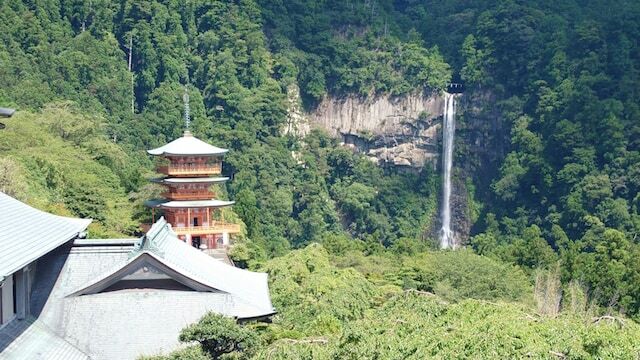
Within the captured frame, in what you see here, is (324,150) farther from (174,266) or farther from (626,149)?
(174,266)

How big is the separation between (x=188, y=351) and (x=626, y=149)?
47.2 m

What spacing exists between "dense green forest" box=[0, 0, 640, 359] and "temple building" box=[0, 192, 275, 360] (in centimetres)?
2167

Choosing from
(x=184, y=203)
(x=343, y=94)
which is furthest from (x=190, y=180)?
(x=343, y=94)

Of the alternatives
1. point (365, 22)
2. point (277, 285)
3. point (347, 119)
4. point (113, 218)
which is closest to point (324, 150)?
point (347, 119)

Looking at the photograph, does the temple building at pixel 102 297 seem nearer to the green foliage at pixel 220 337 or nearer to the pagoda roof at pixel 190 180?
the green foliage at pixel 220 337

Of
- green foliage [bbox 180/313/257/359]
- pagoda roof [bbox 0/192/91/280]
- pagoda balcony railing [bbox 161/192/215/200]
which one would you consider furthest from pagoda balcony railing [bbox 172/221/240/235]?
green foliage [bbox 180/313/257/359]

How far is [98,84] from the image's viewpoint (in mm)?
58156

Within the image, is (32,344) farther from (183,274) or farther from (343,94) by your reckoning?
(343,94)

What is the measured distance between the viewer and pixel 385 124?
6612 centimetres

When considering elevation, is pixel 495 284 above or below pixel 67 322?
below

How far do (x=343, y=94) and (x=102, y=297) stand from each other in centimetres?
5483

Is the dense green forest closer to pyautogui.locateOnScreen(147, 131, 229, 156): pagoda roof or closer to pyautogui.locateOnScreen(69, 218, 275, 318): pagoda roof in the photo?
pyautogui.locateOnScreen(147, 131, 229, 156): pagoda roof

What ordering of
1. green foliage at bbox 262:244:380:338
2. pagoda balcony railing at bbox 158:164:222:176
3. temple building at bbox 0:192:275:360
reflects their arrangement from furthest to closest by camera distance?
pagoda balcony railing at bbox 158:164:222:176 < green foliage at bbox 262:244:380:338 < temple building at bbox 0:192:275:360

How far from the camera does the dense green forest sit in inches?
1747
